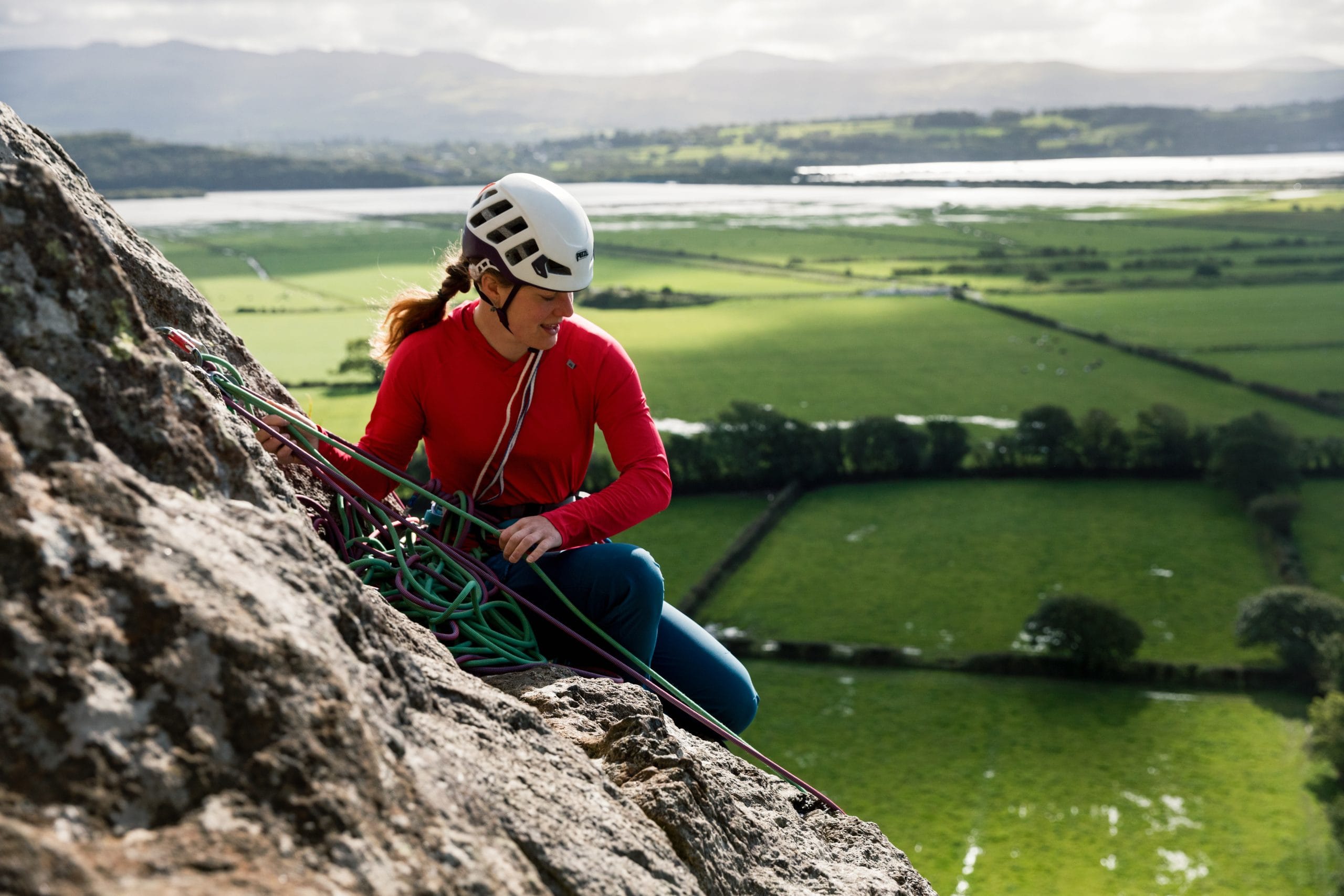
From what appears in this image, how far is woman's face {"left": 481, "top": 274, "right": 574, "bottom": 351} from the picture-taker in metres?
4.41

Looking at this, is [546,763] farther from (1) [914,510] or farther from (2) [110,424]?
(1) [914,510]

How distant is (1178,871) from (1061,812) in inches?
168

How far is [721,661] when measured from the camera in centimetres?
475

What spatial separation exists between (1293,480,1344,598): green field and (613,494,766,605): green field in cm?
2916

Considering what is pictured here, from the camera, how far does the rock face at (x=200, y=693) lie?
6.11ft

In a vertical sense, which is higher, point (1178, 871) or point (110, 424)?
point (110, 424)

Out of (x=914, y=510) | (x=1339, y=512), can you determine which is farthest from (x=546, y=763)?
(x=1339, y=512)

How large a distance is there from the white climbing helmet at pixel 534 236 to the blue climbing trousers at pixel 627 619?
1080 millimetres

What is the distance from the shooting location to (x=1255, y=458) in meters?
62.0

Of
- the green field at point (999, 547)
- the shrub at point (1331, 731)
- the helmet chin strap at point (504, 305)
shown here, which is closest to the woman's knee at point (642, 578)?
the helmet chin strap at point (504, 305)

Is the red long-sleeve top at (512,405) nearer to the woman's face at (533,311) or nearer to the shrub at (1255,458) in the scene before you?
the woman's face at (533,311)

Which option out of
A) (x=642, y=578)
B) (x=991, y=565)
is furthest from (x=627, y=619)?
(x=991, y=565)

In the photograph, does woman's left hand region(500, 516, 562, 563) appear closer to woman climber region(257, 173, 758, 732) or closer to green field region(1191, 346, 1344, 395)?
woman climber region(257, 173, 758, 732)

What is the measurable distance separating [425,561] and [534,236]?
133cm
